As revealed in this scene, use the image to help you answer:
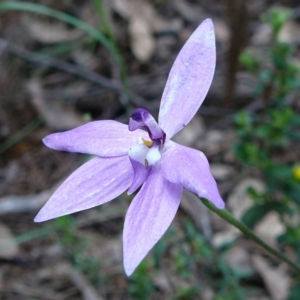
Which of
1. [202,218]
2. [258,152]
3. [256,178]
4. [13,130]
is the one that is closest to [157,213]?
[258,152]

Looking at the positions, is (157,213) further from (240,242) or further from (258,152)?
(240,242)

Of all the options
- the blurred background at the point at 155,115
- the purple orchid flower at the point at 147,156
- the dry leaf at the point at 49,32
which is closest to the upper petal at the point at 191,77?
the purple orchid flower at the point at 147,156

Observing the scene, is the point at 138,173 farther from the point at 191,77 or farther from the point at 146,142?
the point at 191,77

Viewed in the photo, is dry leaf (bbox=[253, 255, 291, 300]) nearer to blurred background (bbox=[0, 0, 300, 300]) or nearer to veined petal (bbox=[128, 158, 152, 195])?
blurred background (bbox=[0, 0, 300, 300])

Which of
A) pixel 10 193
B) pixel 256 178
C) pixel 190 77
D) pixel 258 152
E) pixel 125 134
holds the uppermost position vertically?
pixel 190 77

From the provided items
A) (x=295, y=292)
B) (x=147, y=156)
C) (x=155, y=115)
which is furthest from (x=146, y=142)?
(x=155, y=115)
